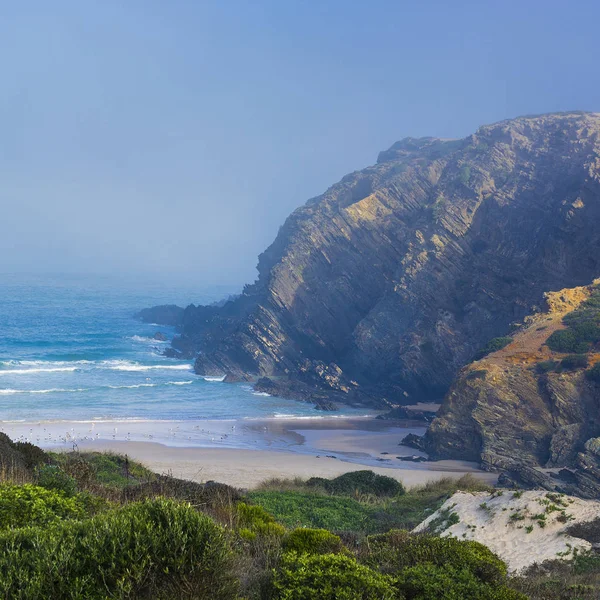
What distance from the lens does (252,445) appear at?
119 ft

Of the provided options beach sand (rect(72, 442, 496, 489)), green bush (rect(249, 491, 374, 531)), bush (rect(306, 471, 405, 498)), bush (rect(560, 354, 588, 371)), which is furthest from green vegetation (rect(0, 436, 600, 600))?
bush (rect(560, 354, 588, 371))

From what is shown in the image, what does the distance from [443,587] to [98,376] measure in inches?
2045

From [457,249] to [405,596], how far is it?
49483 mm

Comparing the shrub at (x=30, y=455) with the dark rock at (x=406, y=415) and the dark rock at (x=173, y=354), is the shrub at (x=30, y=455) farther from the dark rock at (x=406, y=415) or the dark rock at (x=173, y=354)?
the dark rock at (x=173, y=354)

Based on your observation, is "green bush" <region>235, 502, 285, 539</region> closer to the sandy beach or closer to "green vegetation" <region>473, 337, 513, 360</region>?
the sandy beach

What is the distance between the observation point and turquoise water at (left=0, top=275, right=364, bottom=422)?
1722 inches

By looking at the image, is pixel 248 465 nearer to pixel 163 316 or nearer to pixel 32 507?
pixel 32 507

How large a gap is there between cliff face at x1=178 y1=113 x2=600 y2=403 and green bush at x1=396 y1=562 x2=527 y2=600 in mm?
43248

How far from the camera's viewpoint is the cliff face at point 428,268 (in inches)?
1992

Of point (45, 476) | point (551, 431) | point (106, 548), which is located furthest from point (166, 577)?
point (551, 431)

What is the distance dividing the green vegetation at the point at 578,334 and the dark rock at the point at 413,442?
29.4 feet

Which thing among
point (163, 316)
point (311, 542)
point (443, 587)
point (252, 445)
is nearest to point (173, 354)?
point (163, 316)

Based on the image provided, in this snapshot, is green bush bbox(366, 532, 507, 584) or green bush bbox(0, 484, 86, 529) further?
green bush bbox(366, 532, 507, 584)

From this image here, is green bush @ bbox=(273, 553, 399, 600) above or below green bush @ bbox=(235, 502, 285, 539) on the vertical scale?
above
